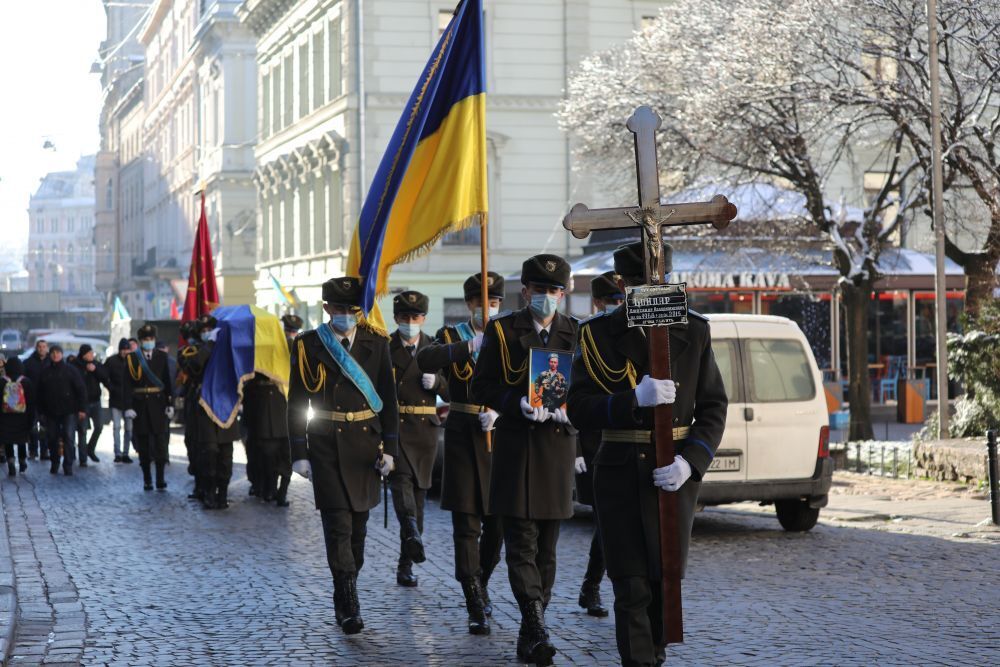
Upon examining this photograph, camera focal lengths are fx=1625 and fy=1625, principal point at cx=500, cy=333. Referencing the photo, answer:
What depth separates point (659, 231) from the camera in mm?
6258

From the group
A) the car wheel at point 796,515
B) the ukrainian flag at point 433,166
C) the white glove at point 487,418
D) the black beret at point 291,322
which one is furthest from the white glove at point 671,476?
the black beret at point 291,322

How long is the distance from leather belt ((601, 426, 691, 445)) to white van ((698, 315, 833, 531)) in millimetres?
6447

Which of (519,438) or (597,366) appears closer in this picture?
(597,366)

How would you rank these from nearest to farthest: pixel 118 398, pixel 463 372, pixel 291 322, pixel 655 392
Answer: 1. pixel 655 392
2. pixel 463 372
3. pixel 291 322
4. pixel 118 398

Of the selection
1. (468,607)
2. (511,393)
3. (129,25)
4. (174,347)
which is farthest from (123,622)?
(129,25)

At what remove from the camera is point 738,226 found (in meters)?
24.8

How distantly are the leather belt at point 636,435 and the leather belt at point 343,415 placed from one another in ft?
9.75

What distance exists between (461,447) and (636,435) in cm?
294

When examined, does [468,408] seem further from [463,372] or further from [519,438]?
[519,438]

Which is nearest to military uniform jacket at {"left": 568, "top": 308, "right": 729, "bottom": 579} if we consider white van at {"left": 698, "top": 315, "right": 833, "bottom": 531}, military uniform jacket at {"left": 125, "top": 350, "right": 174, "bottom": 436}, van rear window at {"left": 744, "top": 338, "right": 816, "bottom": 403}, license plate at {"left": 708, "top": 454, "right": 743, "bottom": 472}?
white van at {"left": 698, "top": 315, "right": 833, "bottom": 531}

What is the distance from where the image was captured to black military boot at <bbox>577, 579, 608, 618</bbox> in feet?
30.3

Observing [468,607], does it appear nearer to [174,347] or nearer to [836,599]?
[836,599]

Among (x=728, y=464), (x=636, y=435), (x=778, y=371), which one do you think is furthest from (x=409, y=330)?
(x=636, y=435)

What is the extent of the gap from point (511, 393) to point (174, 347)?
28.2 m
